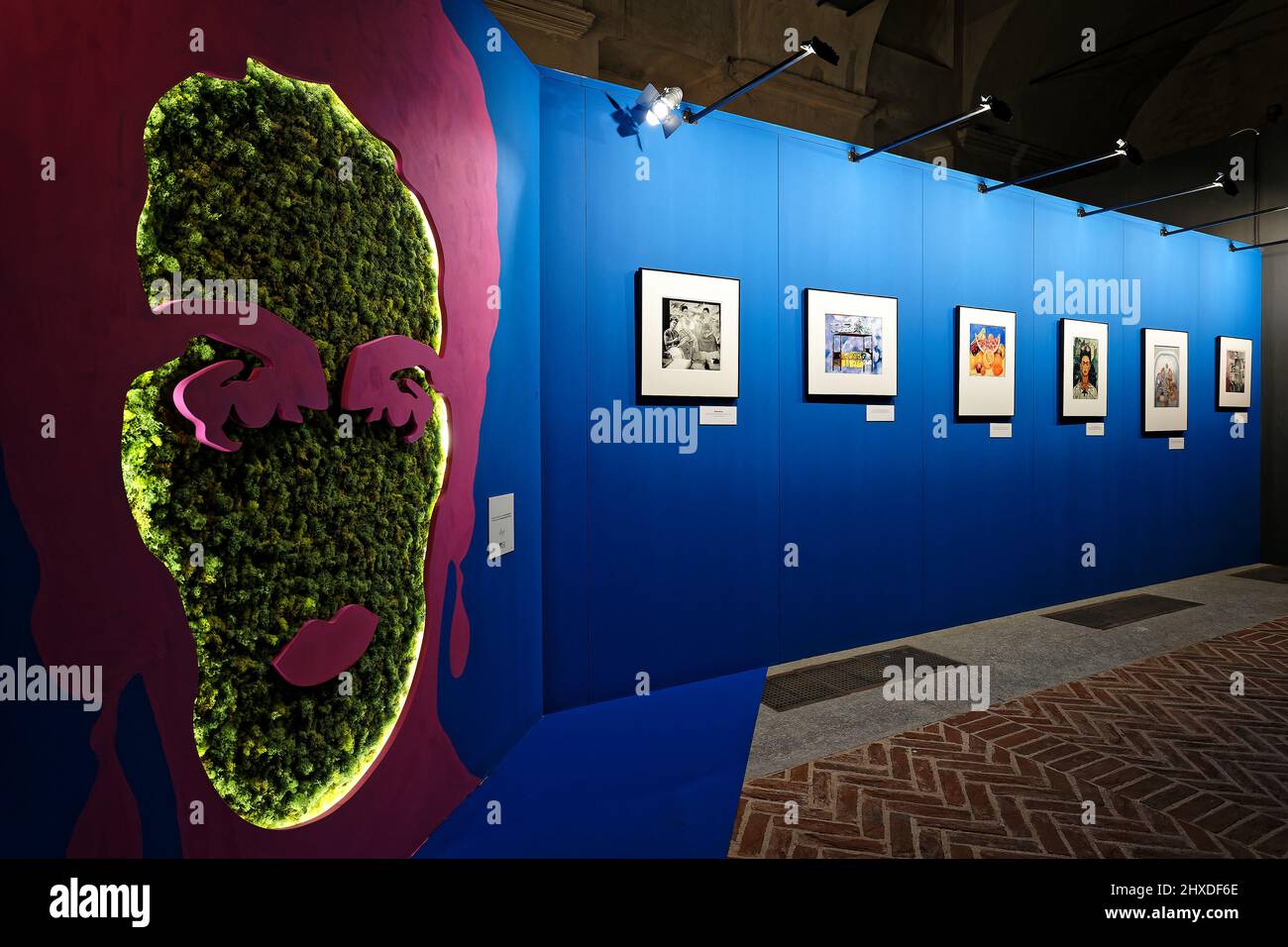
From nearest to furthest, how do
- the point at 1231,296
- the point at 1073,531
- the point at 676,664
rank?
1. the point at 676,664
2. the point at 1073,531
3. the point at 1231,296

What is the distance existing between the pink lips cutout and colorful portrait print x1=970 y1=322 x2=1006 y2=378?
5.02 m

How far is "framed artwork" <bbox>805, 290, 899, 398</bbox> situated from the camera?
15.9 ft

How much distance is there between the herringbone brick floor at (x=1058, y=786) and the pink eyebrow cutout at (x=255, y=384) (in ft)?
7.05

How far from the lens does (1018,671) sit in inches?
185

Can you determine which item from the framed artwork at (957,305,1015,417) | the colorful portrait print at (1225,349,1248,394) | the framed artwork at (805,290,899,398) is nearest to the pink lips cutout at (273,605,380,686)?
the framed artwork at (805,290,899,398)

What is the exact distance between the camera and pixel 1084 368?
649cm

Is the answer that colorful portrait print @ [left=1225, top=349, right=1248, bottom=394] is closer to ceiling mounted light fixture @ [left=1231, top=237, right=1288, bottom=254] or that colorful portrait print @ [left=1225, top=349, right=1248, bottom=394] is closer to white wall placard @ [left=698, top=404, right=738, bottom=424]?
ceiling mounted light fixture @ [left=1231, top=237, right=1288, bottom=254]

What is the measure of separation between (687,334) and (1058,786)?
9.57 ft

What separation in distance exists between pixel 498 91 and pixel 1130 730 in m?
4.39

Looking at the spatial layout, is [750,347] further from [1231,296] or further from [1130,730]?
[1231,296]

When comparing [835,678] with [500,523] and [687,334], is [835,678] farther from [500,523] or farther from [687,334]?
[500,523]

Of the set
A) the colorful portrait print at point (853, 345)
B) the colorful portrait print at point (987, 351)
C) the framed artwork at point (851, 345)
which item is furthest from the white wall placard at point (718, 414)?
the colorful portrait print at point (987, 351)
